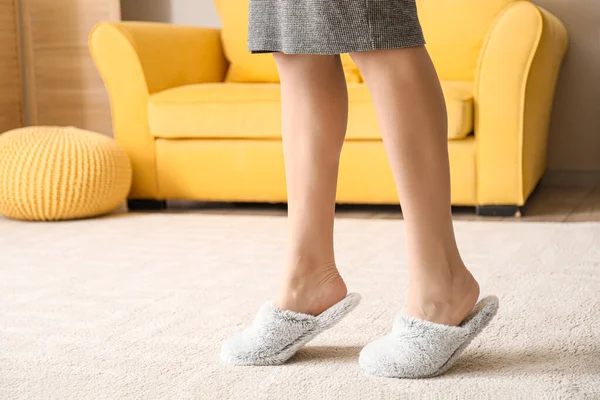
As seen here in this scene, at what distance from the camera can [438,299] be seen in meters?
1.09

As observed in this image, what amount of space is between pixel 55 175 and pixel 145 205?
1.42 ft

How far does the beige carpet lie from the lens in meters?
1.07

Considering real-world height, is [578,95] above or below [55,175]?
above

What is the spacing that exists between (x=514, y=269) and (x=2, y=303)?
3.32ft

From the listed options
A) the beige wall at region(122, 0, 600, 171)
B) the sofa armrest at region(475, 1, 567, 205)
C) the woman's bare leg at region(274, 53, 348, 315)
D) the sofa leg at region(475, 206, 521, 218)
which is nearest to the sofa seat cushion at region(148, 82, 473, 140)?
the sofa armrest at region(475, 1, 567, 205)

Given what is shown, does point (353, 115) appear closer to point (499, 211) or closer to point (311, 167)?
point (499, 211)

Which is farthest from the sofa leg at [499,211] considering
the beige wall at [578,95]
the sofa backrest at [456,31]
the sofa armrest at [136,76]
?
the sofa armrest at [136,76]

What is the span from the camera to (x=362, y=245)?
83.4 inches

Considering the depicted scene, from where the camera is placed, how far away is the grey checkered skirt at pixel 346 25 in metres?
0.99

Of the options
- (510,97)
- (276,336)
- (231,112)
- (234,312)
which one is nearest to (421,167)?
(276,336)

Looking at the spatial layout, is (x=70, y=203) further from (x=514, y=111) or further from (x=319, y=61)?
(x=319, y=61)

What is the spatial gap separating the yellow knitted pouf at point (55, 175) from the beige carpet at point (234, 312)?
0.16 metres

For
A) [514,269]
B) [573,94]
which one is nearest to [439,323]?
[514,269]

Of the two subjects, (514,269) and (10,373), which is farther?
(514,269)
